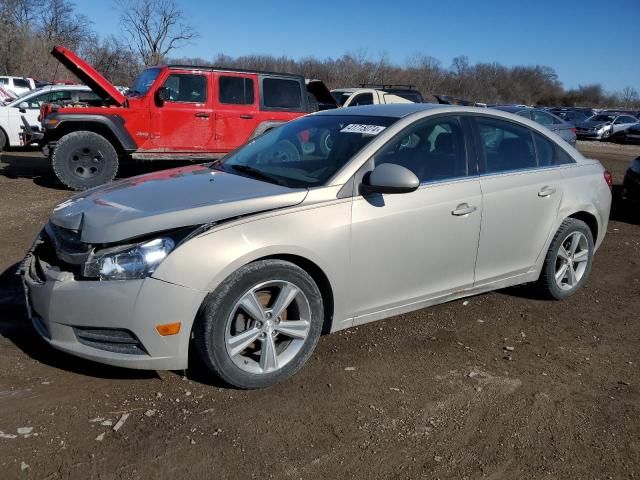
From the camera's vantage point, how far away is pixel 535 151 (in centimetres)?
460

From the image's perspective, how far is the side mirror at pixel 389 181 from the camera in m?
3.43

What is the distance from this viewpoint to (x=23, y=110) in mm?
12812

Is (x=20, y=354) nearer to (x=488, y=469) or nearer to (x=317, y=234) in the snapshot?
(x=317, y=234)

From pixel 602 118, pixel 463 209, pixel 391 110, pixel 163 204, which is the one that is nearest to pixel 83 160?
pixel 391 110

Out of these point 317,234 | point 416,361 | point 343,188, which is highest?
point 343,188

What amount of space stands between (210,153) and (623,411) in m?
8.09

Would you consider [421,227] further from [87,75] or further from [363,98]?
[363,98]

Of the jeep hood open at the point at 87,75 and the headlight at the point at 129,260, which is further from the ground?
the jeep hood open at the point at 87,75

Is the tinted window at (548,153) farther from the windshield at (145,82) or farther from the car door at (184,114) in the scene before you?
the windshield at (145,82)

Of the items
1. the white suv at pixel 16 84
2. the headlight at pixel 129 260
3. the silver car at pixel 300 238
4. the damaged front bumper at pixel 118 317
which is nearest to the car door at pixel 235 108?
the silver car at pixel 300 238

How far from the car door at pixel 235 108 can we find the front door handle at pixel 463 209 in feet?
22.1

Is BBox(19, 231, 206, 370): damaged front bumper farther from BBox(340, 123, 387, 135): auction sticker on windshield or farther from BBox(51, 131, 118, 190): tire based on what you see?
BBox(51, 131, 118, 190): tire

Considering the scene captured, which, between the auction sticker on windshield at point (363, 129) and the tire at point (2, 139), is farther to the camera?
the tire at point (2, 139)

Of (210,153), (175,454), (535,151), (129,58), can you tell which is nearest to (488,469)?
(175,454)
